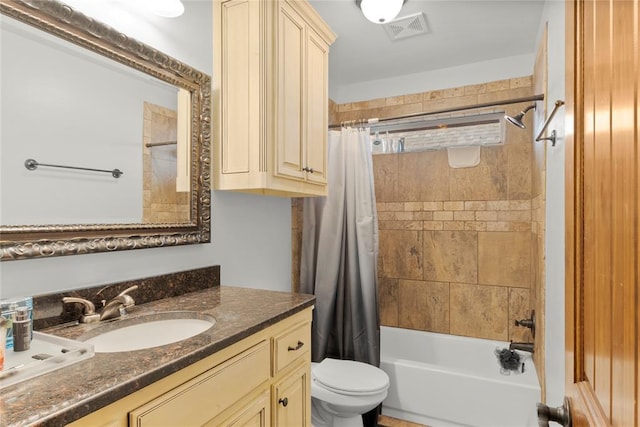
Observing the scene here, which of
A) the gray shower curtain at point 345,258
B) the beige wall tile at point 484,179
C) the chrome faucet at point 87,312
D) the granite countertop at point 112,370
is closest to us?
the granite countertop at point 112,370

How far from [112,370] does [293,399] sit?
78cm

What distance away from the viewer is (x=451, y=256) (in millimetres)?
2910

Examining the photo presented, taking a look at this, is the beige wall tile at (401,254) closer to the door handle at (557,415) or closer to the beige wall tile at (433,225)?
the beige wall tile at (433,225)

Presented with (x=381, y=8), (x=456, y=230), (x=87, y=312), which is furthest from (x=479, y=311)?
(x=87, y=312)

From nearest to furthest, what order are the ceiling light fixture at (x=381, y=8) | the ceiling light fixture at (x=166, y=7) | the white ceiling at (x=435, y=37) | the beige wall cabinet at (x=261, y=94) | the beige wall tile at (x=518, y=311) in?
1. the ceiling light fixture at (x=166, y=7)
2. the beige wall cabinet at (x=261, y=94)
3. the ceiling light fixture at (x=381, y=8)
4. the white ceiling at (x=435, y=37)
5. the beige wall tile at (x=518, y=311)

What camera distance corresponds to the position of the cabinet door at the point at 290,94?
1674 mm

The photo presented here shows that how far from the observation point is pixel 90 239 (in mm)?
1226

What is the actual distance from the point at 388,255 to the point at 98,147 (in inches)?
94.7

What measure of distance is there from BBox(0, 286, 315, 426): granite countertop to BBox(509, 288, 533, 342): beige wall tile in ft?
6.87

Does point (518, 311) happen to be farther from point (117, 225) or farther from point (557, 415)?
point (117, 225)

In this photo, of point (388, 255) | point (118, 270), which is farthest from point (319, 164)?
point (388, 255)

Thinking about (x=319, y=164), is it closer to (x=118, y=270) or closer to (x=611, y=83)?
(x=118, y=270)

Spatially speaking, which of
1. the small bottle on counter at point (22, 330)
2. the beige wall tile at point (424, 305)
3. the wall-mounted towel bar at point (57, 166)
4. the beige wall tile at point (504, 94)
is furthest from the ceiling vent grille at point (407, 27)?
the small bottle on counter at point (22, 330)

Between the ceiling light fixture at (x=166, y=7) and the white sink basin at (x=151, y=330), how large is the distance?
1204 mm
